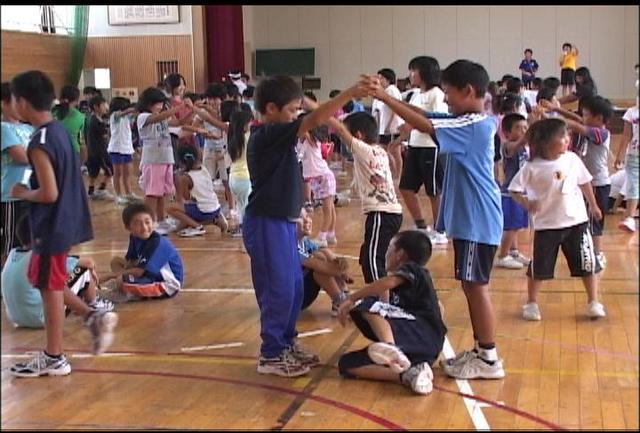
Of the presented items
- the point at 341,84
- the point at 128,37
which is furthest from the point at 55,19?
the point at 341,84

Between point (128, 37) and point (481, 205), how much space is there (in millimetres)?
14372

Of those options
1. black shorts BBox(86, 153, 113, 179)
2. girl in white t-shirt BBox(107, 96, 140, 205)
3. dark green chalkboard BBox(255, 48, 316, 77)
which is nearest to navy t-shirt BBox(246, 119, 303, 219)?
girl in white t-shirt BBox(107, 96, 140, 205)

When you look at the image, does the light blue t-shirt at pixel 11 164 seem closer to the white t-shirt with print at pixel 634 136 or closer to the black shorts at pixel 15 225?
the black shorts at pixel 15 225

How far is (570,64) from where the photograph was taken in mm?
18078

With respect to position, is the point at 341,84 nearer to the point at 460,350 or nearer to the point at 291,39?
the point at 291,39

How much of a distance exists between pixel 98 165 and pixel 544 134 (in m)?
6.13

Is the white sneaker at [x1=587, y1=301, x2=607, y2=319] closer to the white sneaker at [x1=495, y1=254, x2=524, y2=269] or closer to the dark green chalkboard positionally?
the white sneaker at [x1=495, y1=254, x2=524, y2=269]

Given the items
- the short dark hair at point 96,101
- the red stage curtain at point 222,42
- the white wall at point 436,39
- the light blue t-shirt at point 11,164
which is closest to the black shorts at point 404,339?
the light blue t-shirt at point 11,164

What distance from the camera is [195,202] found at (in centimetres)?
830

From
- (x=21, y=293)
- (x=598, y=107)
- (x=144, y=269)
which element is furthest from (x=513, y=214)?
(x=21, y=293)

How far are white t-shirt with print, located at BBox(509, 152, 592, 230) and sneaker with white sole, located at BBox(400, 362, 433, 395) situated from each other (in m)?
1.50

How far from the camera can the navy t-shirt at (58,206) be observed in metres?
3.74

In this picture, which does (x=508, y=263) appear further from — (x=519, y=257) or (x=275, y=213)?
(x=275, y=213)

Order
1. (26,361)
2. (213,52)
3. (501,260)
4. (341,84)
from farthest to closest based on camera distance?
(341,84) < (213,52) < (501,260) < (26,361)
